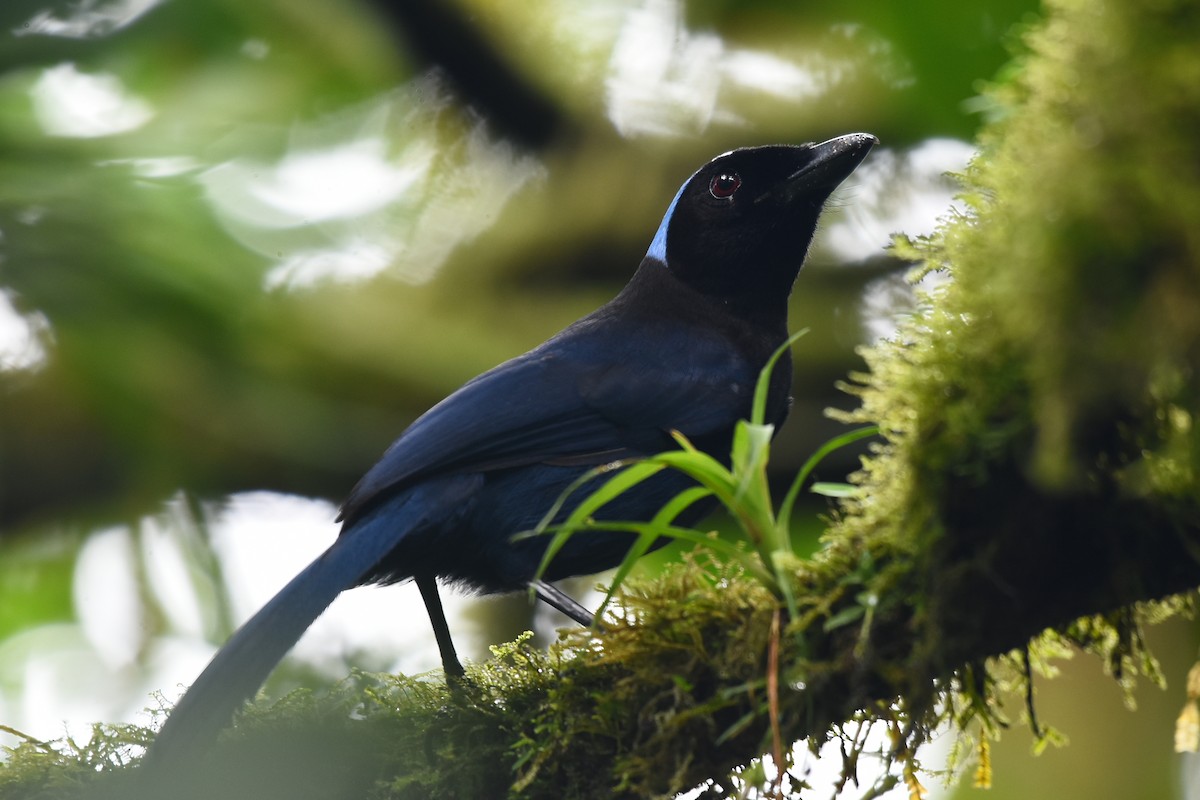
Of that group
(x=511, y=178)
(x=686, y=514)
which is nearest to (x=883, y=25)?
(x=511, y=178)

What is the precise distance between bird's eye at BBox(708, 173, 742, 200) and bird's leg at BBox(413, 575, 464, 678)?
1732 mm

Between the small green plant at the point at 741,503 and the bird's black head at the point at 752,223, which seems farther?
the bird's black head at the point at 752,223

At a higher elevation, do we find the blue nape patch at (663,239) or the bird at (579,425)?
the blue nape patch at (663,239)

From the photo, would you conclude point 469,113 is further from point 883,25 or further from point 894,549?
point 894,549

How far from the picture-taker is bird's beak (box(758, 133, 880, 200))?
3.81m

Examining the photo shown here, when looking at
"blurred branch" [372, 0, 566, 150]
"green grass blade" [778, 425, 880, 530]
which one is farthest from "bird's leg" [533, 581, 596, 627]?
"blurred branch" [372, 0, 566, 150]

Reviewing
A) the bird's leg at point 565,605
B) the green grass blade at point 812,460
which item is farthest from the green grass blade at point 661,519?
the bird's leg at point 565,605

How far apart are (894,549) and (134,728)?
197 centimetres

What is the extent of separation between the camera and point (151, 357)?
4.87 meters

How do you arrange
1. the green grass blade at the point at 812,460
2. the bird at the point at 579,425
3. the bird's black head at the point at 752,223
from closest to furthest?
the green grass blade at the point at 812,460, the bird at the point at 579,425, the bird's black head at the point at 752,223

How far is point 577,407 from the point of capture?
365 cm

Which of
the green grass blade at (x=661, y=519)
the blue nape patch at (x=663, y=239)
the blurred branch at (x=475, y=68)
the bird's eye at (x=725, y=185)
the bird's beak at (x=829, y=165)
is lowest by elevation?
the green grass blade at (x=661, y=519)

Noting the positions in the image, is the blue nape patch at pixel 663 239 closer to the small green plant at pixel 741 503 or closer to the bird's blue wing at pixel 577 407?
the bird's blue wing at pixel 577 407

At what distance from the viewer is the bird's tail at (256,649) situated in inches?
106
